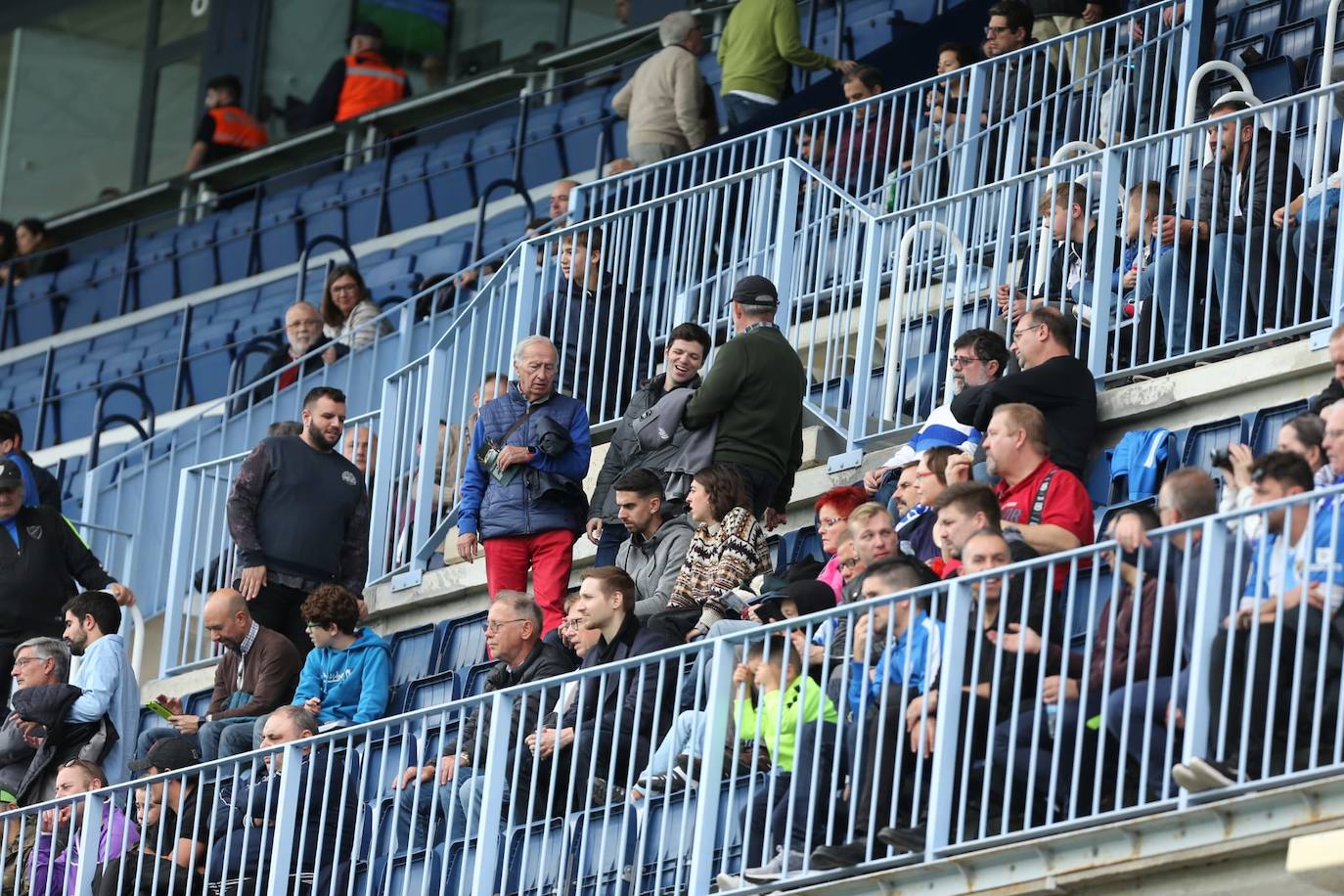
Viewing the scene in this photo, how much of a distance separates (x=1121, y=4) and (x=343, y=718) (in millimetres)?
6070

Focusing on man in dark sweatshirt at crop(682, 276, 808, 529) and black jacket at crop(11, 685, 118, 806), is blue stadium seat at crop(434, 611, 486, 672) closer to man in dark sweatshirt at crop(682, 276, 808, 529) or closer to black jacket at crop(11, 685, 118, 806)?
black jacket at crop(11, 685, 118, 806)

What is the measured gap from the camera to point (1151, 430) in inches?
405

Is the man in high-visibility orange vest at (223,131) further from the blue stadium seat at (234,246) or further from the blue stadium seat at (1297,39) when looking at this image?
the blue stadium seat at (1297,39)

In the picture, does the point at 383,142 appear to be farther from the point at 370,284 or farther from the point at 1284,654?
the point at 1284,654

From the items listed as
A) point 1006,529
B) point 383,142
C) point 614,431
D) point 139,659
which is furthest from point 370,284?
point 1006,529

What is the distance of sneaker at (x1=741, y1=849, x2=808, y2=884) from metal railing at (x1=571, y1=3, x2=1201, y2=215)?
5.62m

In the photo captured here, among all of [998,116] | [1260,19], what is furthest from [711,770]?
[1260,19]

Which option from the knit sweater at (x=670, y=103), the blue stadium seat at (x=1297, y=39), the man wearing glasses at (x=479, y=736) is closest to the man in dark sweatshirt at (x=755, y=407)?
the man wearing glasses at (x=479, y=736)

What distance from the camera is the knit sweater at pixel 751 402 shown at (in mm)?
11008

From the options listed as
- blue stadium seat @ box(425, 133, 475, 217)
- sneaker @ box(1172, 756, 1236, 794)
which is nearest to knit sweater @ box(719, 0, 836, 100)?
blue stadium seat @ box(425, 133, 475, 217)

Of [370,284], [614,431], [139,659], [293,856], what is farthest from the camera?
[370,284]

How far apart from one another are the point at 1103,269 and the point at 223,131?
13250 millimetres

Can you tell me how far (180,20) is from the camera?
2488 centimetres

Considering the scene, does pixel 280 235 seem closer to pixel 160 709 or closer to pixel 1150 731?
pixel 160 709
